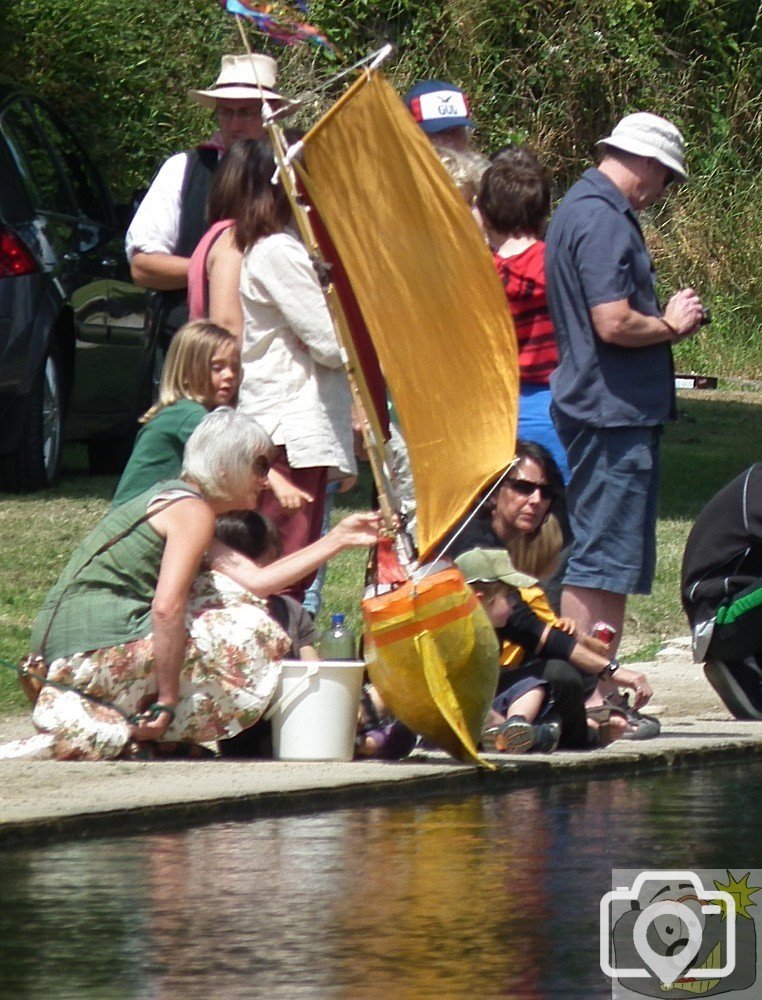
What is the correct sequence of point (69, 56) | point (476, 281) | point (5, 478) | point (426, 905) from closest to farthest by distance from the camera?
point (426, 905)
point (476, 281)
point (5, 478)
point (69, 56)

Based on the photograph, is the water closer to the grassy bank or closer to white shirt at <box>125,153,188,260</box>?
the grassy bank

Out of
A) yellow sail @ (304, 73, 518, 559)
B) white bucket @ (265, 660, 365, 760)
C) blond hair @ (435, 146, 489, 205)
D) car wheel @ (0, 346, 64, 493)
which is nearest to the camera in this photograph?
white bucket @ (265, 660, 365, 760)

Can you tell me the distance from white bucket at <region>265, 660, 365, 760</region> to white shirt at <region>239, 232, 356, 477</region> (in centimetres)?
91

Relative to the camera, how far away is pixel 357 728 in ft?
22.1

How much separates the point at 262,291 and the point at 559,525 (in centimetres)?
116

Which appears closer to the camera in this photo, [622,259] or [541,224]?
[622,259]

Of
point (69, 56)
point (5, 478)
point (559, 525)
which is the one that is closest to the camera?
point (559, 525)

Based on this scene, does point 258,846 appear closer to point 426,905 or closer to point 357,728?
point 426,905

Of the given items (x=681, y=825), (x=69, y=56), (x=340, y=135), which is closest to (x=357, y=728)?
(x=681, y=825)

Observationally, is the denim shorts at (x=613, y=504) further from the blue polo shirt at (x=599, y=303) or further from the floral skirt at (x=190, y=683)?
the floral skirt at (x=190, y=683)

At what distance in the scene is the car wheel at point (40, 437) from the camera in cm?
1120

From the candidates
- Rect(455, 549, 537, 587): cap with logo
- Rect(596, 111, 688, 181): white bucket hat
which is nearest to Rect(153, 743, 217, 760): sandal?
Rect(455, 549, 537, 587): cap with logo

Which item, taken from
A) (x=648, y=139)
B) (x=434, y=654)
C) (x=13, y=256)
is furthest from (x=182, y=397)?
(x=13, y=256)

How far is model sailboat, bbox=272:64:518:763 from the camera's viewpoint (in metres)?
6.30
